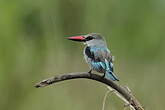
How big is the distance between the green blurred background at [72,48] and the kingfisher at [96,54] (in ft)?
7.02

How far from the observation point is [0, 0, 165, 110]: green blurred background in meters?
5.36

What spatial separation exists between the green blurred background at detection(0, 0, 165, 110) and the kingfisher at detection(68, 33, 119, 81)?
2.14 m

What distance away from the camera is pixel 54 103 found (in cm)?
540

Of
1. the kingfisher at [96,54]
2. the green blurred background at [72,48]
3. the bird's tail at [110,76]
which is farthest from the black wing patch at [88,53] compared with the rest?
the green blurred background at [72,48]

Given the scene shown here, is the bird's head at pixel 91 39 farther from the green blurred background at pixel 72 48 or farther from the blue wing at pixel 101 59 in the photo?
the green blurred background at pixel 72 48

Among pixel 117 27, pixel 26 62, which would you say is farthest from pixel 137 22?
pixel 26 62

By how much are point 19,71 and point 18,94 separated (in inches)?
14.5

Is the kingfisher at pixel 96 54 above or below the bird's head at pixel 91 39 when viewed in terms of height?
below

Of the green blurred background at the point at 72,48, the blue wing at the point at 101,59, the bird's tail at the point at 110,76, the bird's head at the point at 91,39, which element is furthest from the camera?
the green blurred background at the point at 72,48

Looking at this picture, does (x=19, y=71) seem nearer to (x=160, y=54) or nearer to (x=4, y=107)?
(x=4, y=107)

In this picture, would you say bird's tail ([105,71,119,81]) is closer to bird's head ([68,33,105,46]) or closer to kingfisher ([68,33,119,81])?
kingfisher ([68,33,119,81])

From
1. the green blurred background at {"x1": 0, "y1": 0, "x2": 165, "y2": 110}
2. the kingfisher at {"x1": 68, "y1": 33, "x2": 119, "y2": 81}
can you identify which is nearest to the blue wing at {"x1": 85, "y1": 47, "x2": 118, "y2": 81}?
the kingfisher at {"x1": 68, "y1": 33, "x2": 119, "y2": 81}

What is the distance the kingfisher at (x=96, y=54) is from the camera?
277cm

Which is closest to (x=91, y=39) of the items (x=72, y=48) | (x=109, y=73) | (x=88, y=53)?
(x=88, y=53)
